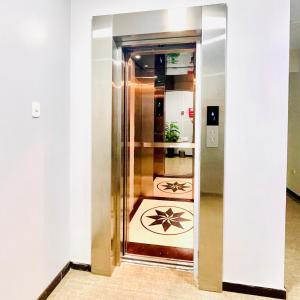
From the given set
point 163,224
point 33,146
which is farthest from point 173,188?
point 33,146

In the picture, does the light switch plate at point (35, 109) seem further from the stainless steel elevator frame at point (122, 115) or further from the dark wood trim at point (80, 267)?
the dark wood trim at point (80, 267)

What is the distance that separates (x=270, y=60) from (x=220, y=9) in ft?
1.76

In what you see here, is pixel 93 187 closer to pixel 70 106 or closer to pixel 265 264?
pixel 70 106

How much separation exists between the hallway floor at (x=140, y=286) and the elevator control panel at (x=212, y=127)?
1.18 metres

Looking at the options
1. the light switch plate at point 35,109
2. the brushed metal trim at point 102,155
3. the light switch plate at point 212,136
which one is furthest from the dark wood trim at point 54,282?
the light switch plate at point 212,136

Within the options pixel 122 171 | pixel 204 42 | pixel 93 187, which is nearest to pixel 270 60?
pixel 204 42

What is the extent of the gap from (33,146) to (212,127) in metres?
1.33

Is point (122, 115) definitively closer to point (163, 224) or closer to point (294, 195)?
point (163, 224)

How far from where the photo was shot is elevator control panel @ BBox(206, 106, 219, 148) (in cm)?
200

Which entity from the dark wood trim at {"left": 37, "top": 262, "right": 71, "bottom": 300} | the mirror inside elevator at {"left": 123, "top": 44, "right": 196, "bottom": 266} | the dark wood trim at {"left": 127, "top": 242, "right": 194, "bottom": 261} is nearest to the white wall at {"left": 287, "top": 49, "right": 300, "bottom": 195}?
the mirror inside elevator at {"left": 123, "top": 44, "right": 196, "bottom": 266}

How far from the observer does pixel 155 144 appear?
353 cm

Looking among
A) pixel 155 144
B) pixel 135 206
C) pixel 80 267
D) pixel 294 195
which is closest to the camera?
pixel 80 267

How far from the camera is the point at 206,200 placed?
205cm

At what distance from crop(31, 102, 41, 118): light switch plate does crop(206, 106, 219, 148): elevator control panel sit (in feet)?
4.14
